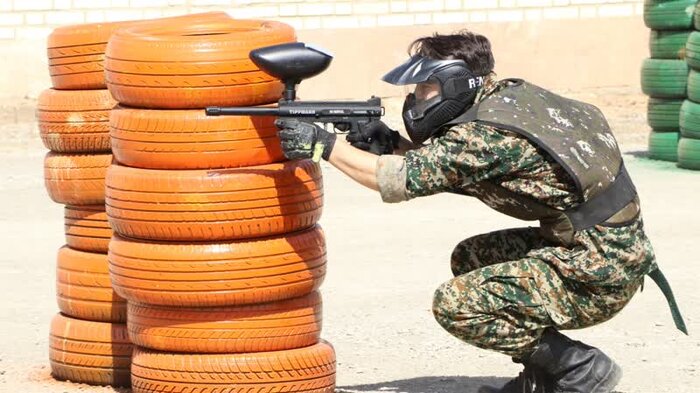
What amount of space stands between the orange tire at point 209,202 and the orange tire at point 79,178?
2.34 feet

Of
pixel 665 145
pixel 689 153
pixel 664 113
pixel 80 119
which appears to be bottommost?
pixel 665 145

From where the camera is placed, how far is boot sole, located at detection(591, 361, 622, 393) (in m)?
6.08

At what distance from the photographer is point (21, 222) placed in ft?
38.9

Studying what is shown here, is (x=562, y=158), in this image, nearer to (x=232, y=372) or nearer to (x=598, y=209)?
(x=598, y=209)

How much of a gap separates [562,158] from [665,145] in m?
9.64

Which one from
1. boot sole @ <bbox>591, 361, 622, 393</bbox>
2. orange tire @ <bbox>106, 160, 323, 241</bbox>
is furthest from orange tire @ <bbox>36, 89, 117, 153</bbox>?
boot sole @ <bbox>591, 361, 622, 393</bbox>

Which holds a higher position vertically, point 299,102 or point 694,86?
point 299,102

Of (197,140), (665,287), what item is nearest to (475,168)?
(197,140)

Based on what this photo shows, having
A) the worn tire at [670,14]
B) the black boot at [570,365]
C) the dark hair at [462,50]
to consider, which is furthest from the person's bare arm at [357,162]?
the worn tire at [670,14]

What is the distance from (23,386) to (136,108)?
1.67m

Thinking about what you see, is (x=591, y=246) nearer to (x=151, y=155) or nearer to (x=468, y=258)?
(x=468, y=258)

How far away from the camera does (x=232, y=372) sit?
5.83 m

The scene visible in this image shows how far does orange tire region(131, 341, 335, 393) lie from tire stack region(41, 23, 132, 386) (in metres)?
0.68

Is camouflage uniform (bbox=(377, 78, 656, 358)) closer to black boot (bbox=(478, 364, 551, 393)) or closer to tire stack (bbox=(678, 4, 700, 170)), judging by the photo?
black boot (bbox=(478, 364, 551, 393))
